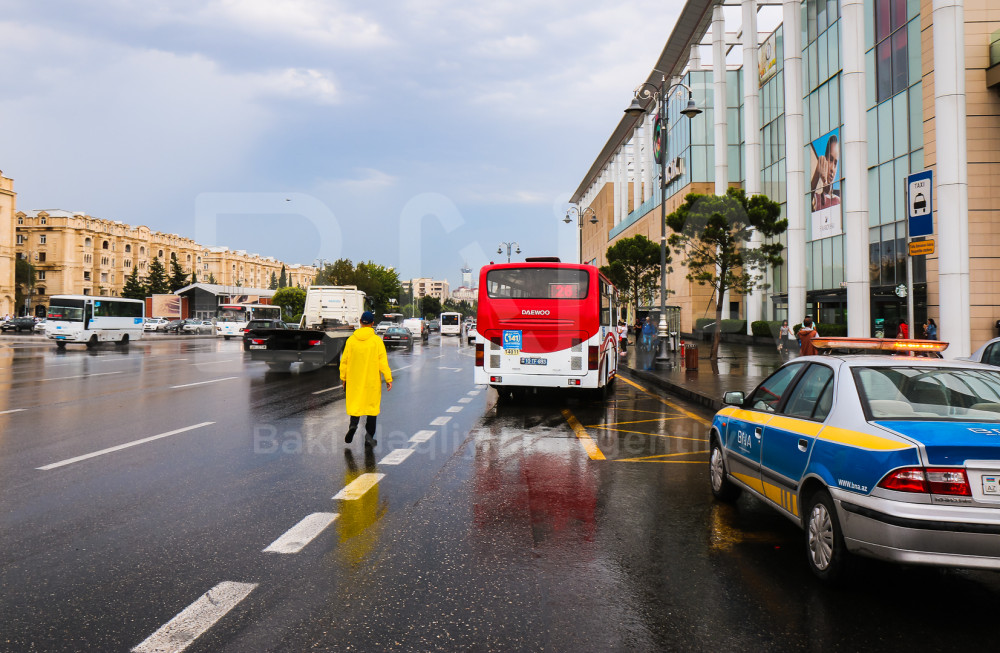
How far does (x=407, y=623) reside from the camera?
3.58 meters

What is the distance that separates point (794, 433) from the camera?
4.72m

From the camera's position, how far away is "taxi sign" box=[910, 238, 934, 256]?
9453 millimetres

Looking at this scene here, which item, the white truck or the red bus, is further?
the white truck

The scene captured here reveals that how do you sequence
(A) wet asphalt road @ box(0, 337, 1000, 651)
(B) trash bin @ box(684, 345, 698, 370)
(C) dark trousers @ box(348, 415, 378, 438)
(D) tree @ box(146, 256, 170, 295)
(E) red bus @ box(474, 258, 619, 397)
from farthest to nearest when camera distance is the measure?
1. (D) tree @ box(146, 256, 170, 295)
2. (B) trash bin @ box(684, 345, 698, 370)
3. (E) red bus @ box(474, 258, 619, 397)
4. (C) dark trousers @ box(348, 415, 378, 438)
5. (A) wet asphalt road @ box(0, 337, 1000, 651)

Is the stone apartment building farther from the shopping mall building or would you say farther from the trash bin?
the trash bin

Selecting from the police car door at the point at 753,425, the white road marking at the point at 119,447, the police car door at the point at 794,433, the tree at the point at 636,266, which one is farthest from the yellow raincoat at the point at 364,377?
the tree at the point at 636,266

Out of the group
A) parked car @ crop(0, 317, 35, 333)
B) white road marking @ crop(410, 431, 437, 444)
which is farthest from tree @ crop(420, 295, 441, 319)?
white road marking @ crop(410, 431, 437, 444)

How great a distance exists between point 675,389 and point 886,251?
20581mm

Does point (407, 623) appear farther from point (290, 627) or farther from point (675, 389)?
point (675, 389)

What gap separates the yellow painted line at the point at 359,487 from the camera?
621cm

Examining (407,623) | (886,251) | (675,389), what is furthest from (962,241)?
(407,623)

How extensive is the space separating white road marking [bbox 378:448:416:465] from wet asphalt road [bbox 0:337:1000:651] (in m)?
0.06

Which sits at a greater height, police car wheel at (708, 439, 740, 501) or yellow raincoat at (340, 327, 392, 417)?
yellow raincoat at (340, 327, 392, 417)

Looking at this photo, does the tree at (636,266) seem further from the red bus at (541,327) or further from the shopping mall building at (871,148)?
the red bus at (541,327)
